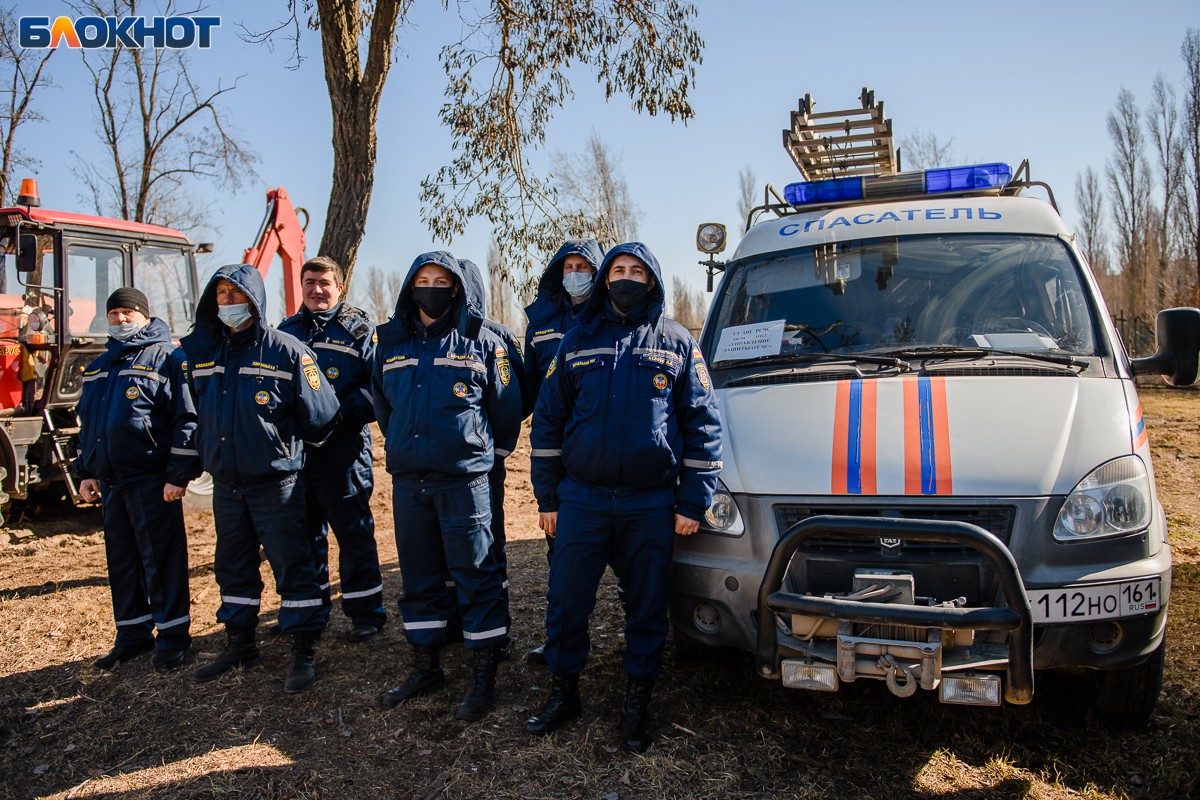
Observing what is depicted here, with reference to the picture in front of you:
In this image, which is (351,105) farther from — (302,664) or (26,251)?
(302,664)

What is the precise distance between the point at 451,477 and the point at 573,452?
69cm

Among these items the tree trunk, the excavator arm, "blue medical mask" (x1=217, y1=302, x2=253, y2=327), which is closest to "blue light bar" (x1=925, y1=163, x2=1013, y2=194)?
"blue medical mask" (x1=217, y1=302, x2=253, y2=327)

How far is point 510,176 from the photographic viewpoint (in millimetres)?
9594

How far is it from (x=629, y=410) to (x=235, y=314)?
7.24 ft

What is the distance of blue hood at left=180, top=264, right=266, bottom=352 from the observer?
154 inches

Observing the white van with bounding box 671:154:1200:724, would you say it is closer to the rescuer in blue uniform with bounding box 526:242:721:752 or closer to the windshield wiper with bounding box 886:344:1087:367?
the windshield wiper with bounding box 886:344:1087:367

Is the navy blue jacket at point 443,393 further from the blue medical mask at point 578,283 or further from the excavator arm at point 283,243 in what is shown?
the excavator arm at point 283,243

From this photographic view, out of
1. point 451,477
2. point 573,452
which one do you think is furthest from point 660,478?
point 451,477

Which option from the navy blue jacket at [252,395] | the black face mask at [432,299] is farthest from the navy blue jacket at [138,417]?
the black face mask at [432,299]

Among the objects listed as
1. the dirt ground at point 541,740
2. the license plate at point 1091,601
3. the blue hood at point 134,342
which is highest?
the blue hood at point 134,342

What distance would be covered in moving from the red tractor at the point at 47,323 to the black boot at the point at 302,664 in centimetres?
448

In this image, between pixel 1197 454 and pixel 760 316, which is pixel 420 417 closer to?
pixel 760 316

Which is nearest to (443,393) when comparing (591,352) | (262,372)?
(591,352)

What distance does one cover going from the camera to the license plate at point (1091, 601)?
2596 mm
